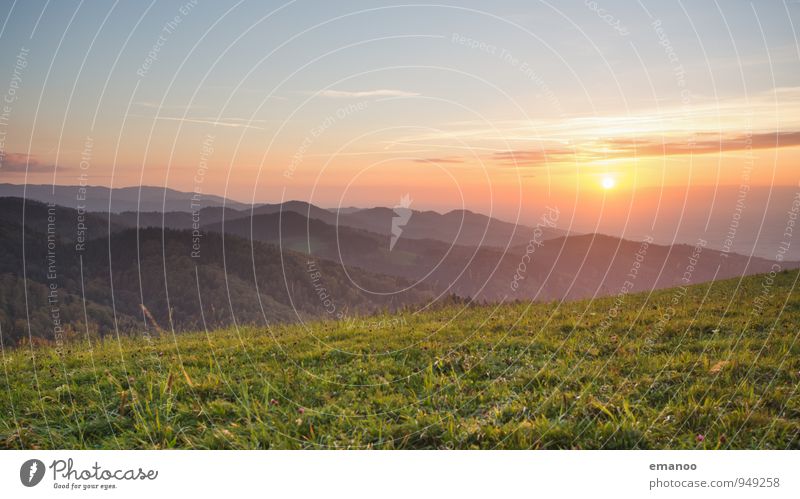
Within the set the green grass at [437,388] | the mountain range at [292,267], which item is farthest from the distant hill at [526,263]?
the green grass at [437,388]

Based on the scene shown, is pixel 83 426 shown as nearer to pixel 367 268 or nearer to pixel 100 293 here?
pixel 367 268

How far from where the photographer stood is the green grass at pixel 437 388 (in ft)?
21.7

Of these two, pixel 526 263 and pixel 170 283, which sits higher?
pixel 526 263

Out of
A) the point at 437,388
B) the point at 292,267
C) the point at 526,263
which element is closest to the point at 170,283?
the point at 292,267

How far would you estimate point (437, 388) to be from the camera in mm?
7559

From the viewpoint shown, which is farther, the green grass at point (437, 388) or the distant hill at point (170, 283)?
the distant hill at point (170, 283)

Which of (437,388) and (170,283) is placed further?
(170,283)

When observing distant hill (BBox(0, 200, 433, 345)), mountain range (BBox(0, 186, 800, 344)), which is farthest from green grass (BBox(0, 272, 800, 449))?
distant hill (BBox(0, 200, 433, 345))

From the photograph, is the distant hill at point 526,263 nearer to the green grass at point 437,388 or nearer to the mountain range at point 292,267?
the mountain range at point 292,267

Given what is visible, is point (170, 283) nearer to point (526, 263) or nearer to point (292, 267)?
point (292, 267)

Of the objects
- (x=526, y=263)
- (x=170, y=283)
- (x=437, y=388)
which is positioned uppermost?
(x=526, y=263)

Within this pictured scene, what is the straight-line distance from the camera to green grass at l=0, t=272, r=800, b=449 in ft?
21.7

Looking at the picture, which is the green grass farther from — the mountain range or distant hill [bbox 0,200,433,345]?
distant hill [bbox 0,200,433,345]
